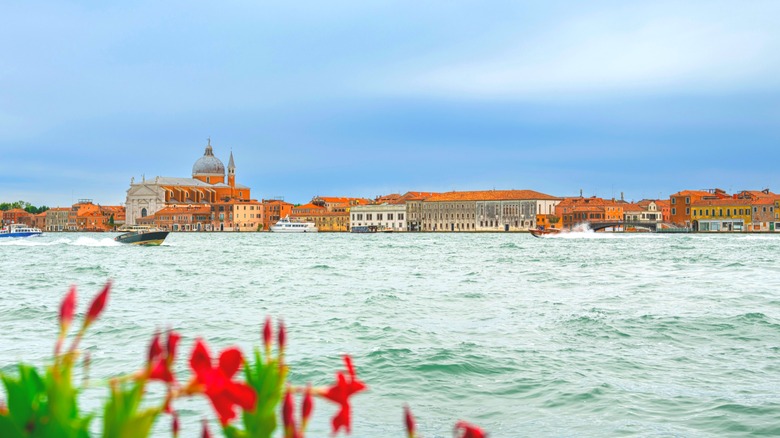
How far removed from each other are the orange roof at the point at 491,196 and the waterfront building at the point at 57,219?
2546 inches

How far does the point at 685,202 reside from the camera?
105 m

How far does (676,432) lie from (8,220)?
6143 inches

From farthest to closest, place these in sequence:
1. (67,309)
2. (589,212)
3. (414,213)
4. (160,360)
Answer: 1. (414,213)
2. (589,212)
3. (160,360)
4. (67,309)

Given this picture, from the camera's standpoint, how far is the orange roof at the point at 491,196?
369 ft

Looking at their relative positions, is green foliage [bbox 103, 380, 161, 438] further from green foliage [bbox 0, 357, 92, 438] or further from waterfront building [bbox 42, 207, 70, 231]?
waterfront building [bbox 42, 207, 70, 231]

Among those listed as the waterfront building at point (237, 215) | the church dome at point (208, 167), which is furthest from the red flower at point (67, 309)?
the church dome at point (208, 167)

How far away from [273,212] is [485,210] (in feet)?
117

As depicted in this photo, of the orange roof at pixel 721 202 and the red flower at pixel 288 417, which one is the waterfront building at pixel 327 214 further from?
the red flower at pixel 288 417

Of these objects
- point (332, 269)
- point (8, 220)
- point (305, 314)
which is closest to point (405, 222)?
point (8, 220)

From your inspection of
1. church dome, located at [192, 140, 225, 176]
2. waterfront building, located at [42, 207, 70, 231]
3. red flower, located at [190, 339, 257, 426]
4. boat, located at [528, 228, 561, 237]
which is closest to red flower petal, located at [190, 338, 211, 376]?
red flower, located at [190, 339, 257, 426]

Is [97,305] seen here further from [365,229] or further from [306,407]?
[365,229]

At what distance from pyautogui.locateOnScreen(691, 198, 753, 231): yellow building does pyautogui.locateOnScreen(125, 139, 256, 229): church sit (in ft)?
219

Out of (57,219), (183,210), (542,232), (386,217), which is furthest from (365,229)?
(57,219)

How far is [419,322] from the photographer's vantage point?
13070mm
